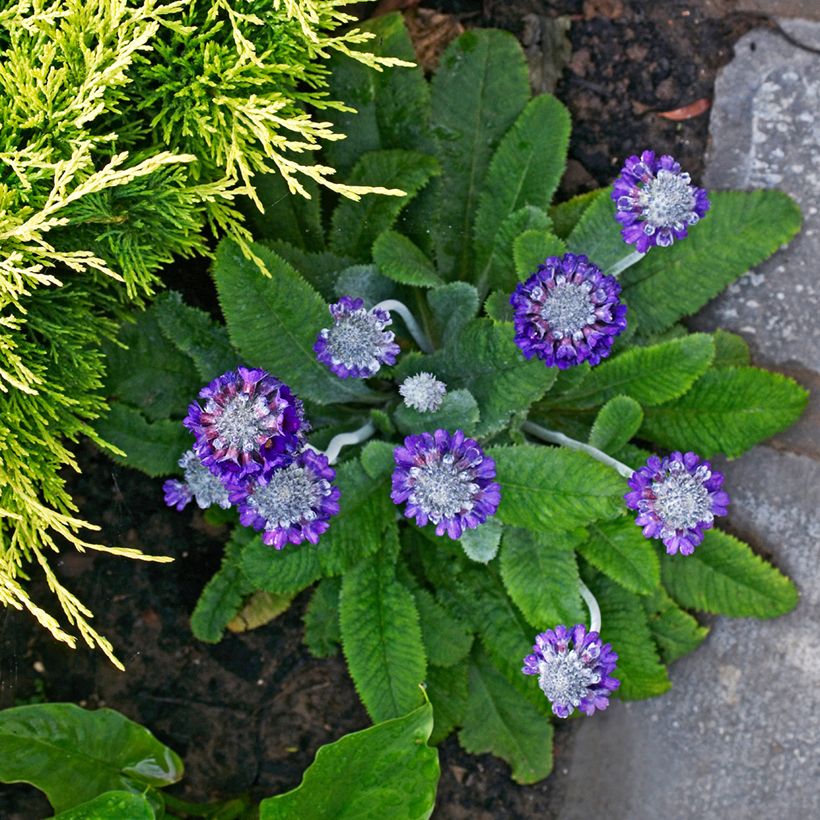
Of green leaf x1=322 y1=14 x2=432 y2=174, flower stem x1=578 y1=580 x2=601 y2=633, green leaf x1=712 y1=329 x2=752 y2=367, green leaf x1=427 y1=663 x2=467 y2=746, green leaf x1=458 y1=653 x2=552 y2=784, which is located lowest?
green leaf x1=458 y1=653 x2=552 y2=784

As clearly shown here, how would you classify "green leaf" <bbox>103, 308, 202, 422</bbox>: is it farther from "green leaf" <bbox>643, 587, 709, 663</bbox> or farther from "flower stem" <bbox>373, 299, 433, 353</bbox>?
"green leaf" <bbox>643, 587, 709, 663</bbox>

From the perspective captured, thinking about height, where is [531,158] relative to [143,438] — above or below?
above

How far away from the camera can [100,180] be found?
6.61 feet

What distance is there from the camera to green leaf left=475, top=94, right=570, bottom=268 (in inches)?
104

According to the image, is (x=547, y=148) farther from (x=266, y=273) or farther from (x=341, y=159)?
(x=266, y=273)

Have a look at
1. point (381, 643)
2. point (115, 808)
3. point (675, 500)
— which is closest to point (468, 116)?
point (675, 500)

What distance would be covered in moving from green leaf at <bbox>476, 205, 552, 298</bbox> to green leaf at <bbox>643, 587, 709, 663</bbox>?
1053 mm

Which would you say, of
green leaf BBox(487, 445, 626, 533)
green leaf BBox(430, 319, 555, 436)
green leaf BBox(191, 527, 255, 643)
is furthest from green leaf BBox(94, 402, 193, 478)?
green leaf BBox(487, 445, 626, 533)

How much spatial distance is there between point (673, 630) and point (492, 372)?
106 cm

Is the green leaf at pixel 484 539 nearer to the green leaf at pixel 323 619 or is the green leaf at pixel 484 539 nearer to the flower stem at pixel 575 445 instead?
the flower stem at pixel 575 445

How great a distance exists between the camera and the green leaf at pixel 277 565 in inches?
97.3

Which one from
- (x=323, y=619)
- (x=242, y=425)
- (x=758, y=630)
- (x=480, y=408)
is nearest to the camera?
(x=242, y=425)

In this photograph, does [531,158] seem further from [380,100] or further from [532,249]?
[380,100]

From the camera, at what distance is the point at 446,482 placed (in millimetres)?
2135
